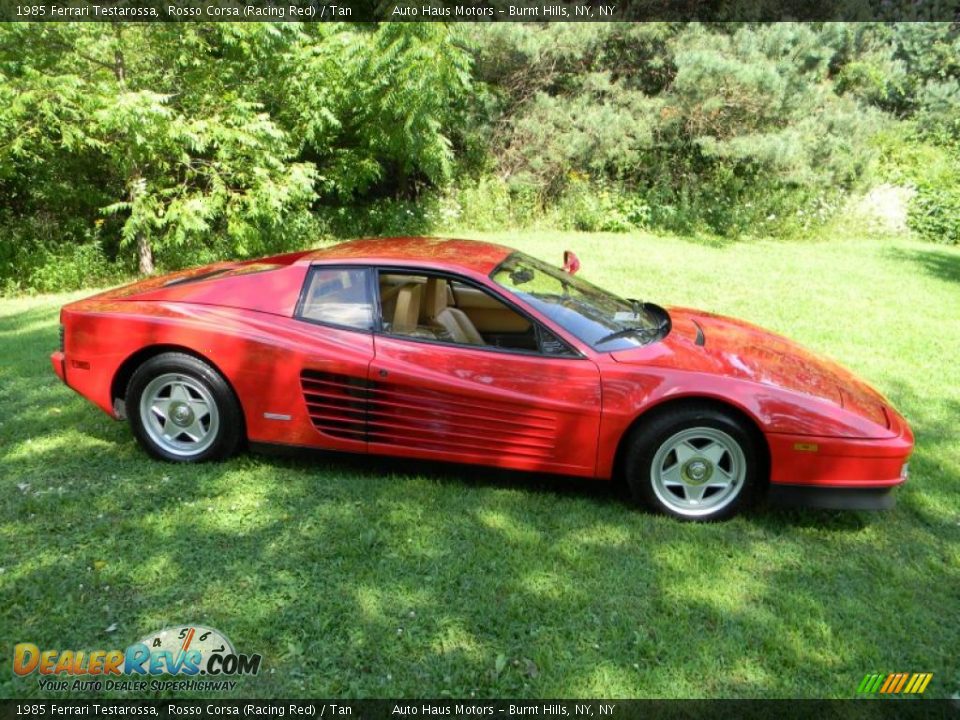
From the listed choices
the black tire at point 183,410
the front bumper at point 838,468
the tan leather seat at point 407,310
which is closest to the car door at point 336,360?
the tan leather seat at point 407,310

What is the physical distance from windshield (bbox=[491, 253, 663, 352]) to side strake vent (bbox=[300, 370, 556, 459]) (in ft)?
1.85

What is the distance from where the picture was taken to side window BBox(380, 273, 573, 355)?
12.7 ft

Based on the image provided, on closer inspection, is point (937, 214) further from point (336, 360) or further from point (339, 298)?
point (336, 360)

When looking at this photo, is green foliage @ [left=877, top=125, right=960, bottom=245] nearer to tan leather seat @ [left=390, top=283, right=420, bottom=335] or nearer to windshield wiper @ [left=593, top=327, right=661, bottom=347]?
windshield wiper @ [left=593, top=327, right=661, bottom=347]

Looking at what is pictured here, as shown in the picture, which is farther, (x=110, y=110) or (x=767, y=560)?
(x=110, y=110)

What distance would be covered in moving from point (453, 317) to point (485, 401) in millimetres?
758

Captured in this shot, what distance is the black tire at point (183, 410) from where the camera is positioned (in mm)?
3918

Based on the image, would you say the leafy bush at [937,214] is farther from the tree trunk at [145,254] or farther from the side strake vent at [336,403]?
the tree trunk at [145,254]

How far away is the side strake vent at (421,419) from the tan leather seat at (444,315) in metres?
0.49

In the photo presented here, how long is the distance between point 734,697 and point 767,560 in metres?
0.96

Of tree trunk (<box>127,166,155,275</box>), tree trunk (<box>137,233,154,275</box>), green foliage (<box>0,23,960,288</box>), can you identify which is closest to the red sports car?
green foliage (<box>0,23,960,288</box>)

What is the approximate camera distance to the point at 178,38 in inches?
422

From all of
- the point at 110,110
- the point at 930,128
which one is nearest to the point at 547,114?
the point at 110,110

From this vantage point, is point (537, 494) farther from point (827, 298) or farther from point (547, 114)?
point (547, 114)
